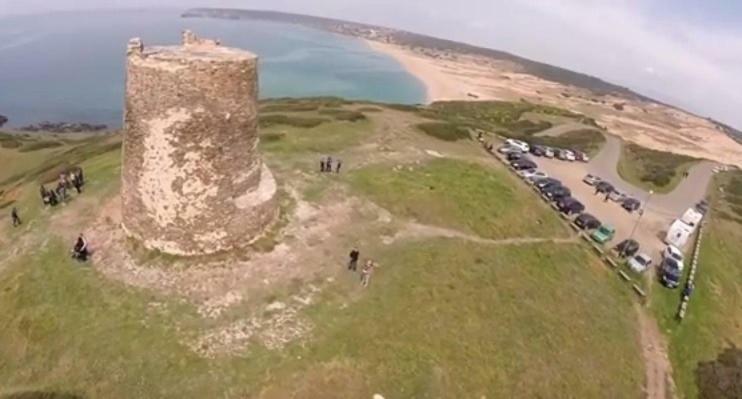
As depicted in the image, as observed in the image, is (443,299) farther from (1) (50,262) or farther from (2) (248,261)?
(1) (50,262)

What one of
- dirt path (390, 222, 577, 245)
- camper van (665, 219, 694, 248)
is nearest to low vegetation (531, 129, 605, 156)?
camper van (665, 219, 694, 248)

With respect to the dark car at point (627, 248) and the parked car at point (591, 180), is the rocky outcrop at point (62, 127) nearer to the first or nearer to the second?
the parked car at point (591, 180)

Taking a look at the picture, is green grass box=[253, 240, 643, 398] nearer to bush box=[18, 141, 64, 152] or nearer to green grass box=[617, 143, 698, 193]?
green grass box=[617, 143, 698, 193]

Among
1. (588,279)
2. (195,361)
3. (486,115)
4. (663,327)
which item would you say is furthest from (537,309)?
(486,115)

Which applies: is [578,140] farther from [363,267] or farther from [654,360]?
[363,267]

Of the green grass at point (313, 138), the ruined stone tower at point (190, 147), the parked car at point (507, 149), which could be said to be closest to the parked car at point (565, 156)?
the parked car at point (507, 149)

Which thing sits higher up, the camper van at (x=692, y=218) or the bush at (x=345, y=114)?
the bush at (x=345, y=114)
